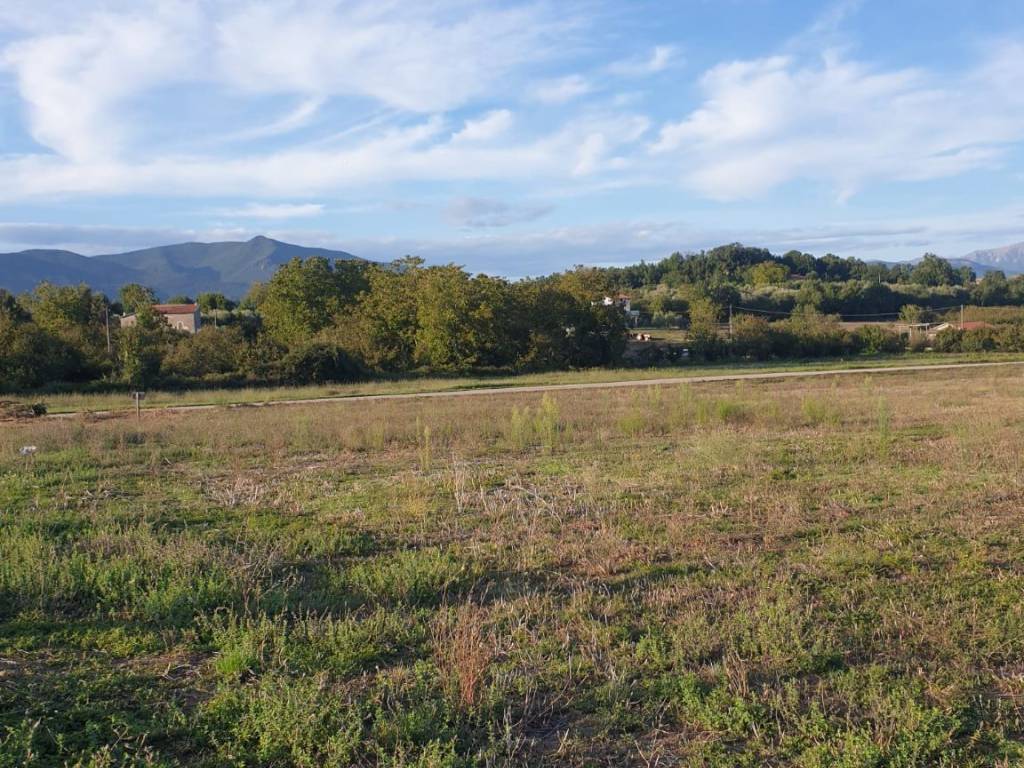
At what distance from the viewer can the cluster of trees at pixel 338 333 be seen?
40719mm

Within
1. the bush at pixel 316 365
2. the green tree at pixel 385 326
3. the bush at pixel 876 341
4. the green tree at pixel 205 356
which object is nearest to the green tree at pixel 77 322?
the green tree at pixel 205 356

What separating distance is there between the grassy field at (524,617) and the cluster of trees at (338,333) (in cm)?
3143

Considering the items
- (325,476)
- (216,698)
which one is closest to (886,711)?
(216,698)

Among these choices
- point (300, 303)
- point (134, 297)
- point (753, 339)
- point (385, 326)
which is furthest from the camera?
point (134, 297)

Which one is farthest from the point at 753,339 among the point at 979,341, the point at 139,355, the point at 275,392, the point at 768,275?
the point at 768,275

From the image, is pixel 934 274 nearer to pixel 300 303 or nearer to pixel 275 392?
Answer: pixel 300 303

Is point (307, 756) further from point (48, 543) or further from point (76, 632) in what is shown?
point (48, 543)

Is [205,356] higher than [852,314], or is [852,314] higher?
[852,314]

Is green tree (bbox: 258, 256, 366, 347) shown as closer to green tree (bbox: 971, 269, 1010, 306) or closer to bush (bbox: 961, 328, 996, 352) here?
bush (bbox: 961, 328, 996, 352)

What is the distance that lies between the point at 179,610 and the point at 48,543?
8.08 feet

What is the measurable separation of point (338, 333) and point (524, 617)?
47.0 metres

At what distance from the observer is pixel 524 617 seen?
18.8 ft

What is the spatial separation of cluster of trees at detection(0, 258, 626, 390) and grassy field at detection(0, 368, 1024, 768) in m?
31.4

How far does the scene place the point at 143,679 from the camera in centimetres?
479
